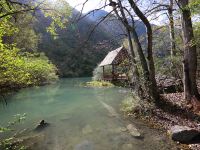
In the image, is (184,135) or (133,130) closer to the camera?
(184,135)

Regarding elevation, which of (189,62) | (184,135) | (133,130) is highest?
(189,62)

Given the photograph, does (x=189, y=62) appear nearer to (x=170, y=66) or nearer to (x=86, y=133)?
(x=86, y=133)

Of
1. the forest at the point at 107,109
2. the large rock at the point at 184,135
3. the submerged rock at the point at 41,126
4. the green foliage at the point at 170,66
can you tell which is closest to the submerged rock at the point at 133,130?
the forest at the point at 107,109

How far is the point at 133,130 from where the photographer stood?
33.5 feet

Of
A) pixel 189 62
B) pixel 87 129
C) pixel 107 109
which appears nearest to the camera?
pixel 87 129

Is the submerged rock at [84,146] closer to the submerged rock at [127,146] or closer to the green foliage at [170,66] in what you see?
the submerged rock at [127,146]

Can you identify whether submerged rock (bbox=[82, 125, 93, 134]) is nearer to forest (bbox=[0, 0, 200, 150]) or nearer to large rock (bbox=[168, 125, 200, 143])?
forest (bbox=[0, 0, 200, 150])

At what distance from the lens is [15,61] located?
Result: 7.54m

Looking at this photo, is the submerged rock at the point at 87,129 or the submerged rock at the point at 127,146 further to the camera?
the submerged rock at the point at 87,129

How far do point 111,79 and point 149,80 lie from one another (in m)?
21.4

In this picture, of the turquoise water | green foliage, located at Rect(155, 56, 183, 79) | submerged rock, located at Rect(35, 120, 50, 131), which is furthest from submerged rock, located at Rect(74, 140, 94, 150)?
green foliage, located at Rect(155, 56, 183, 79)

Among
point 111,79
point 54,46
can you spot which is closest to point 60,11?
point 111,79

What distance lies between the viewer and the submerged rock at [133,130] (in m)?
9.66

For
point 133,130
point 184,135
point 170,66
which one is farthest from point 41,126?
point 170,66
